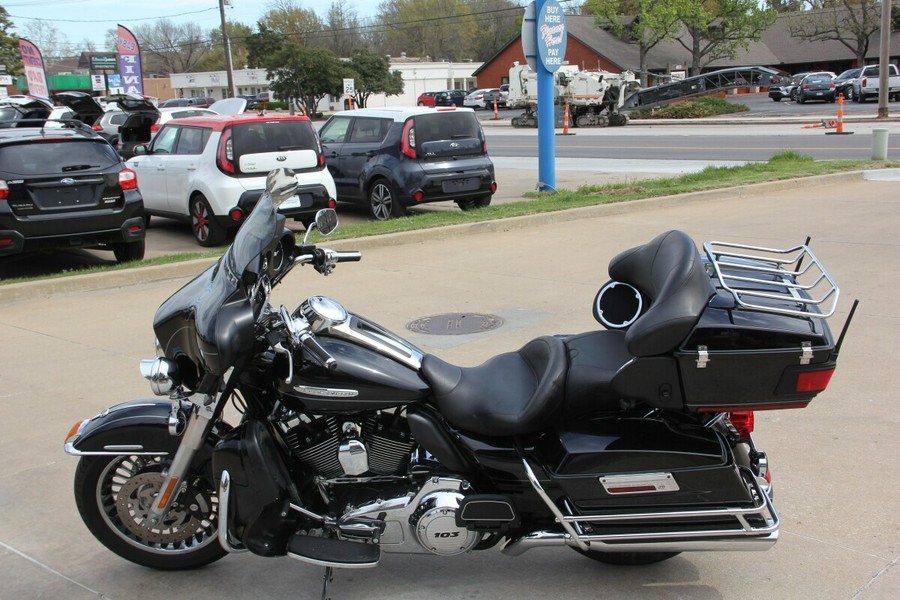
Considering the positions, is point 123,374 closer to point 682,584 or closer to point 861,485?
point 682,584

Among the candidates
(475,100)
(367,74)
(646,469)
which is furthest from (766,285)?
(475,100)

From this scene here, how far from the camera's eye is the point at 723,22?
5844 centimetres

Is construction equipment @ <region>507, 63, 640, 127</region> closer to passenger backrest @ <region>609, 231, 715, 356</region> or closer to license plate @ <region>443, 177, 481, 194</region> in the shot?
license plate @ <region>443, 177, 481, 194</region>

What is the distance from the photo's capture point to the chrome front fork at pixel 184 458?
3170mm

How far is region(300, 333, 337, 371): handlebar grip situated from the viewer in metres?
2.98

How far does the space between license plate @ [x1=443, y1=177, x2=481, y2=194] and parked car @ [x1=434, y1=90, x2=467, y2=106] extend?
43894 mm

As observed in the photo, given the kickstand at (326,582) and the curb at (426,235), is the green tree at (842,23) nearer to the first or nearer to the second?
the curb at (426,235)

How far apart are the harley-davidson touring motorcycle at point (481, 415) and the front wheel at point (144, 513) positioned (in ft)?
0.47

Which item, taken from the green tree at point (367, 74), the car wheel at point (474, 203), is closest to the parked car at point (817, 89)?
the green tree at point (367, 74)

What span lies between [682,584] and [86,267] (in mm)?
8566

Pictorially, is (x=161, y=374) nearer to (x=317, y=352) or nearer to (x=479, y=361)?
(x=317, y=352)

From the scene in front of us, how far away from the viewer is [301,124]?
11.5m

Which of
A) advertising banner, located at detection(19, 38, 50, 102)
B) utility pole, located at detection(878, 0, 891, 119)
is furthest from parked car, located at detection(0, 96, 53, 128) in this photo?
utility pole, located at detection(878, 0, 891, 119)

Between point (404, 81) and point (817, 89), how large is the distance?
42.0 metres
